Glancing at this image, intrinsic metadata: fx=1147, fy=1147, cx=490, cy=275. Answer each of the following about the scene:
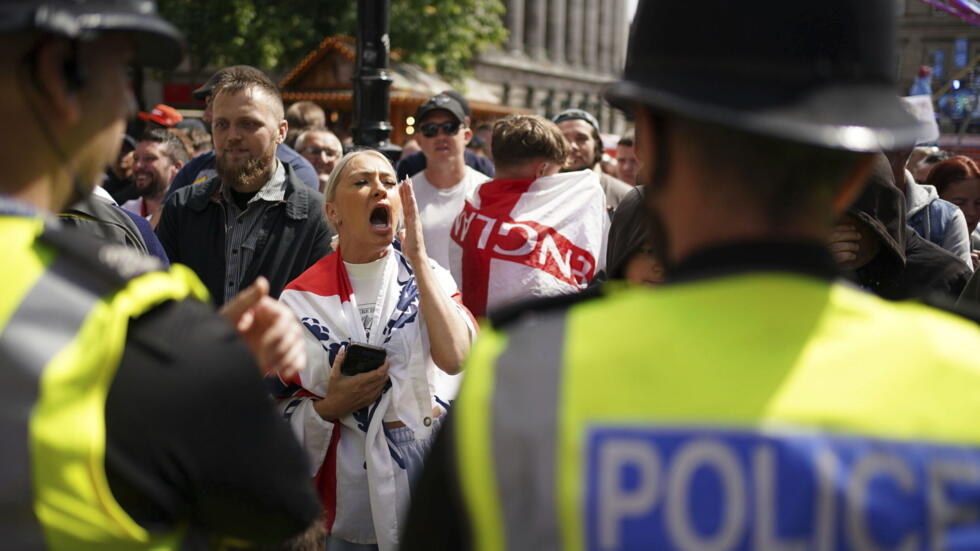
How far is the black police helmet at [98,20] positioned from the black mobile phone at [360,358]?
227cm

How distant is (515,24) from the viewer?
193 ft

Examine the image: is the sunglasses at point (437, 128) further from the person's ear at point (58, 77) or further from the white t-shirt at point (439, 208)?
the person's ear at point (58, 77)

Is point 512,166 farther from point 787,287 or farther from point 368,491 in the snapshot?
point 787,287

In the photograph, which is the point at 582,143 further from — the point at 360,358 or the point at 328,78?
the point at 328,78

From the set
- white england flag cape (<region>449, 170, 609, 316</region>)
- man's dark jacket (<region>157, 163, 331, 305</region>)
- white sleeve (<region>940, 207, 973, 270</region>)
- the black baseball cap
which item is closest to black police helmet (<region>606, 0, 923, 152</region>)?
man's dark jacket (<region>157, 163, 331, 305</region>)

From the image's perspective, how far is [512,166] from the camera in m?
5.97

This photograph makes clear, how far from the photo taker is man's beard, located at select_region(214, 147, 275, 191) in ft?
17.6

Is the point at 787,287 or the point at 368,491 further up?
the point at 787,287

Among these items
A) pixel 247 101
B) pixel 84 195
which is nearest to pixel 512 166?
pixel 247 101

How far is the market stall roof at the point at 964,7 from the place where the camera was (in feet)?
26.7

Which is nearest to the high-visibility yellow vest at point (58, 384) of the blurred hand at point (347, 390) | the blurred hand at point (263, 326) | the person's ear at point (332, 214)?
the blurred hand at point (263, 326)

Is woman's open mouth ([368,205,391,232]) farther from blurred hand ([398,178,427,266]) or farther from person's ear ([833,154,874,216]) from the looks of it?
person's ear ([833,154,874,216])

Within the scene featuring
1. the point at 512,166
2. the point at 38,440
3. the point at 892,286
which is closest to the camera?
the point at 38,440

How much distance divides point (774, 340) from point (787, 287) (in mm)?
72
